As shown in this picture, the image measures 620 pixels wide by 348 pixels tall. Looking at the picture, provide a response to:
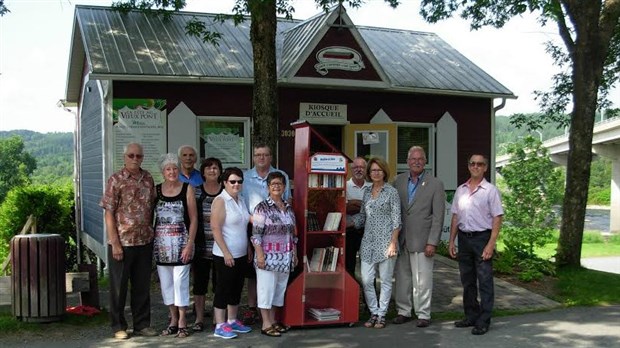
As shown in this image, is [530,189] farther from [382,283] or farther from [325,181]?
[325,181]

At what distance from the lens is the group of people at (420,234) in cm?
656

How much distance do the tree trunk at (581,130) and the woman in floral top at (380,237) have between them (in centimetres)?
456

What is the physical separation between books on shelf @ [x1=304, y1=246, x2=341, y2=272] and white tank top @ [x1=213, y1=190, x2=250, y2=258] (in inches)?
33.9

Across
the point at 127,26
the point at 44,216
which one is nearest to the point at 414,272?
the point at 127,26

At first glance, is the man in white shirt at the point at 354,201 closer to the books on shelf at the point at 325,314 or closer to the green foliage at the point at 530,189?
the books on shelf at the point at 325,314

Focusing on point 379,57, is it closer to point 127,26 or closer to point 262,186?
point 127,26

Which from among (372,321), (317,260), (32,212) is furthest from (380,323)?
(32,212)

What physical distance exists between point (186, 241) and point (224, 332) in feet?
3.07

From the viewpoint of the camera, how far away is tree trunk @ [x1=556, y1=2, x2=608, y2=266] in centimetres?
1002

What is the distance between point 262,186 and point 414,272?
5.98ft

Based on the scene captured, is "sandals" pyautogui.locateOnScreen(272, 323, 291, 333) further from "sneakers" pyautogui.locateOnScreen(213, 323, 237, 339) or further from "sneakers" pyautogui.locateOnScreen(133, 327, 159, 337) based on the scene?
"sneakers" pyautogui.locateOnScreen(133, 327, 159, 337)

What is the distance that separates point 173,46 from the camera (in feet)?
37.9

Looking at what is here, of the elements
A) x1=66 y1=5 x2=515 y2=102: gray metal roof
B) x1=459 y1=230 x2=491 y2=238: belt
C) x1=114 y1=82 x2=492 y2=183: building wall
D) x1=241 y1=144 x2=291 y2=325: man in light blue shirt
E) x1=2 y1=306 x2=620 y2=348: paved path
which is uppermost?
x1=66 y1=5 x2=515 y2=102: gray metal roof

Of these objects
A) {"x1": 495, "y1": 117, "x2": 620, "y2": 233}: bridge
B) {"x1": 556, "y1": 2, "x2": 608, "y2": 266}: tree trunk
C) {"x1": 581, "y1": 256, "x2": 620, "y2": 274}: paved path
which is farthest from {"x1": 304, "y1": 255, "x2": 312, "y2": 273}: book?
{"x1": 495, "y1": 117, "x2": 620, "y2": 233}: bridge
